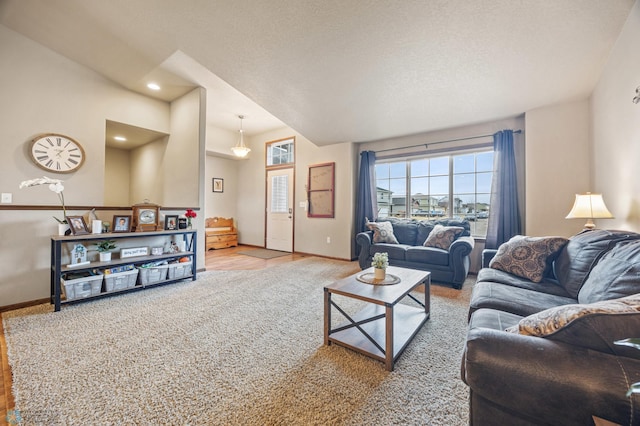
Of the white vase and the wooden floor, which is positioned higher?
the white vase

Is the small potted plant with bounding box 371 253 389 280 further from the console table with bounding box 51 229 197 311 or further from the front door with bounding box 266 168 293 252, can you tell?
the front door with bounding box 266 168 293 252

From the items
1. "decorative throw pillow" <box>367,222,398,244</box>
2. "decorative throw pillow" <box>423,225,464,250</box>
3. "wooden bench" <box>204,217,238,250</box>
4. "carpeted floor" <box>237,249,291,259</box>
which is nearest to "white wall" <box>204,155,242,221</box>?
"wooden bench" <box>204,217,238,250</box>

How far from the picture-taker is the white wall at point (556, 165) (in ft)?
10.3

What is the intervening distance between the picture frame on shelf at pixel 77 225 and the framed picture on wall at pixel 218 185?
12.6ft

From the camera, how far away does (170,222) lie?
146 inches

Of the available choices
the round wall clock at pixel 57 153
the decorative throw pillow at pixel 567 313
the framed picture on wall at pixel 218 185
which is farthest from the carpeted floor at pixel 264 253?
the decorative throw pillow at pixel 567 313

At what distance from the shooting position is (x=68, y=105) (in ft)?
10.8

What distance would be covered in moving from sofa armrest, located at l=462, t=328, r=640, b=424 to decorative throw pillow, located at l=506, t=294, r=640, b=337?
0.05 metres

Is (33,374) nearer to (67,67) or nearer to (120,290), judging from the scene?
(120,290)

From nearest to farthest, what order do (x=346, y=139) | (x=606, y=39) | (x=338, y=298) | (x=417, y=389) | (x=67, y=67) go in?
(x=417, y=389) → (x=606, y=39) → (x=338, y=298) → (x=67, y=67) → (x=346, y=139)

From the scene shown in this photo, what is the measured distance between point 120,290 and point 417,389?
3.37 metres

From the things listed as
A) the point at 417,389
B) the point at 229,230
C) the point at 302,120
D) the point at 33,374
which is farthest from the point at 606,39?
the point at 229,230

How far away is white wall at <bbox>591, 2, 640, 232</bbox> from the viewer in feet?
6.68

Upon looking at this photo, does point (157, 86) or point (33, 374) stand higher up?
point (157, 86)
